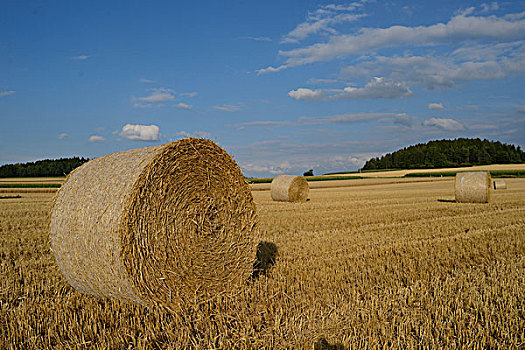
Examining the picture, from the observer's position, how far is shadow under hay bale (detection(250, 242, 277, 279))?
6122 mm

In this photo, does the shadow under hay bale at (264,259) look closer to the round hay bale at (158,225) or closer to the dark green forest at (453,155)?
the round hay bale at (158,225)

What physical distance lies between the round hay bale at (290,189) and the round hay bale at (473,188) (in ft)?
20.6

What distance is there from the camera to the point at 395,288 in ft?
Result: 16.8

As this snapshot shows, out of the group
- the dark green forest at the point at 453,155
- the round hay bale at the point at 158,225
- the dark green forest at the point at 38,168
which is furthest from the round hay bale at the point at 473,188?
the dark green forest at the point at 453,155

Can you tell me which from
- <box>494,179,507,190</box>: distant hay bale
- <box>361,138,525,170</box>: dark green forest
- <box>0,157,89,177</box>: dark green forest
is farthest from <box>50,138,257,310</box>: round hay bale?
<box>361,138,525,170</box>: dark green forest

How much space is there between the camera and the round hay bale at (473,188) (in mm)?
15711

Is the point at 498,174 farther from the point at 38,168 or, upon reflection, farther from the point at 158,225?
the point at 38,168

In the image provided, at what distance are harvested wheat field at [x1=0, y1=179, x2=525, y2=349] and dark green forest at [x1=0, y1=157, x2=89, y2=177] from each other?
157ft

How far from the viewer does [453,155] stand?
70.6 meters

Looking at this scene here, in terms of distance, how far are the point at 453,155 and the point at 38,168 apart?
62.9 meters

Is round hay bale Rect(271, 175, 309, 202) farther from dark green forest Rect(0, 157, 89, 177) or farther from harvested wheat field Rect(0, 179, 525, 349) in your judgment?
dark green forest Rect(0, 157, 89, 177)

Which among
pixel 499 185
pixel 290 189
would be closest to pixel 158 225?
pixel 290 189

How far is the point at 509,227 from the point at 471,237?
178cm

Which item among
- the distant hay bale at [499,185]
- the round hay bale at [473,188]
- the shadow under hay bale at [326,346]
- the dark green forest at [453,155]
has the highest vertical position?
the dark green forest at [453,155]
